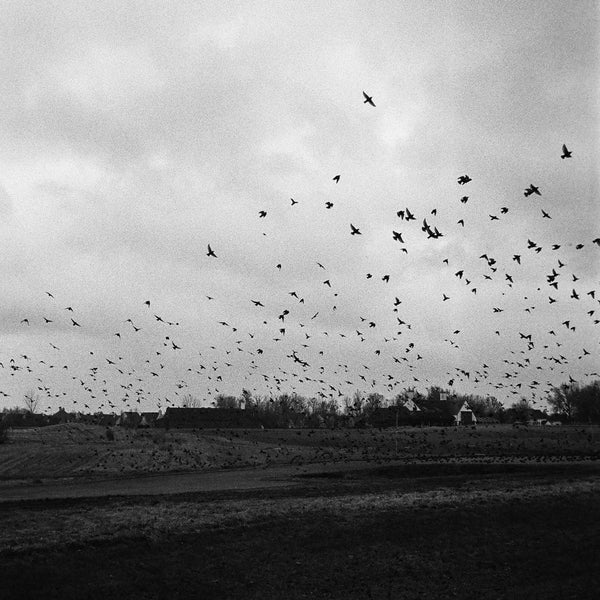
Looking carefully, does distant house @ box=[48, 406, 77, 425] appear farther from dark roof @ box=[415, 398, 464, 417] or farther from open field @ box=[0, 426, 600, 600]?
open field @ box=[0, 426, 600, 600]

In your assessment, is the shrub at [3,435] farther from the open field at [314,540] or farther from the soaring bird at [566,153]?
the soaring bird at [566,153]

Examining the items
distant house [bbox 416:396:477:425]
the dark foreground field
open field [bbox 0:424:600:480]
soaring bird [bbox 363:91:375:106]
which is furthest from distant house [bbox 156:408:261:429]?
soaring bird [bbox 363:91:375:106]

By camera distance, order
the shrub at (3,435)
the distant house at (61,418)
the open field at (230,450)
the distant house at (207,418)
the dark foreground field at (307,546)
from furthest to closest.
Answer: the distant house at (61,418), the distant house at (207,418), the shrub at (3,435), the open field at (230,450), the dark foreground field at (307,546)

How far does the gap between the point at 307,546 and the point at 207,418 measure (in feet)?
367

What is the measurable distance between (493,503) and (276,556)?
13.5 meters

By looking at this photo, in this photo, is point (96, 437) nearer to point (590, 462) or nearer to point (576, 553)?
point (590, 462)

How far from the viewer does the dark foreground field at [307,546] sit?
21266 millimetres

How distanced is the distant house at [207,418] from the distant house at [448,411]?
37.8 meters

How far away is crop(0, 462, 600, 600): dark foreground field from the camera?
21266 millimetres

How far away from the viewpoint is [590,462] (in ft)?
177

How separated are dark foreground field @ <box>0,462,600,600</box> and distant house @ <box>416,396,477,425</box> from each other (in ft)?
330

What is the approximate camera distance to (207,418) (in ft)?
440

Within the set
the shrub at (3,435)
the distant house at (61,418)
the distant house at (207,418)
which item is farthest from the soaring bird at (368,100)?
the distant house at (61,418)

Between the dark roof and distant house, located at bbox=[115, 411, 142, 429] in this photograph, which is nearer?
the dark roof
